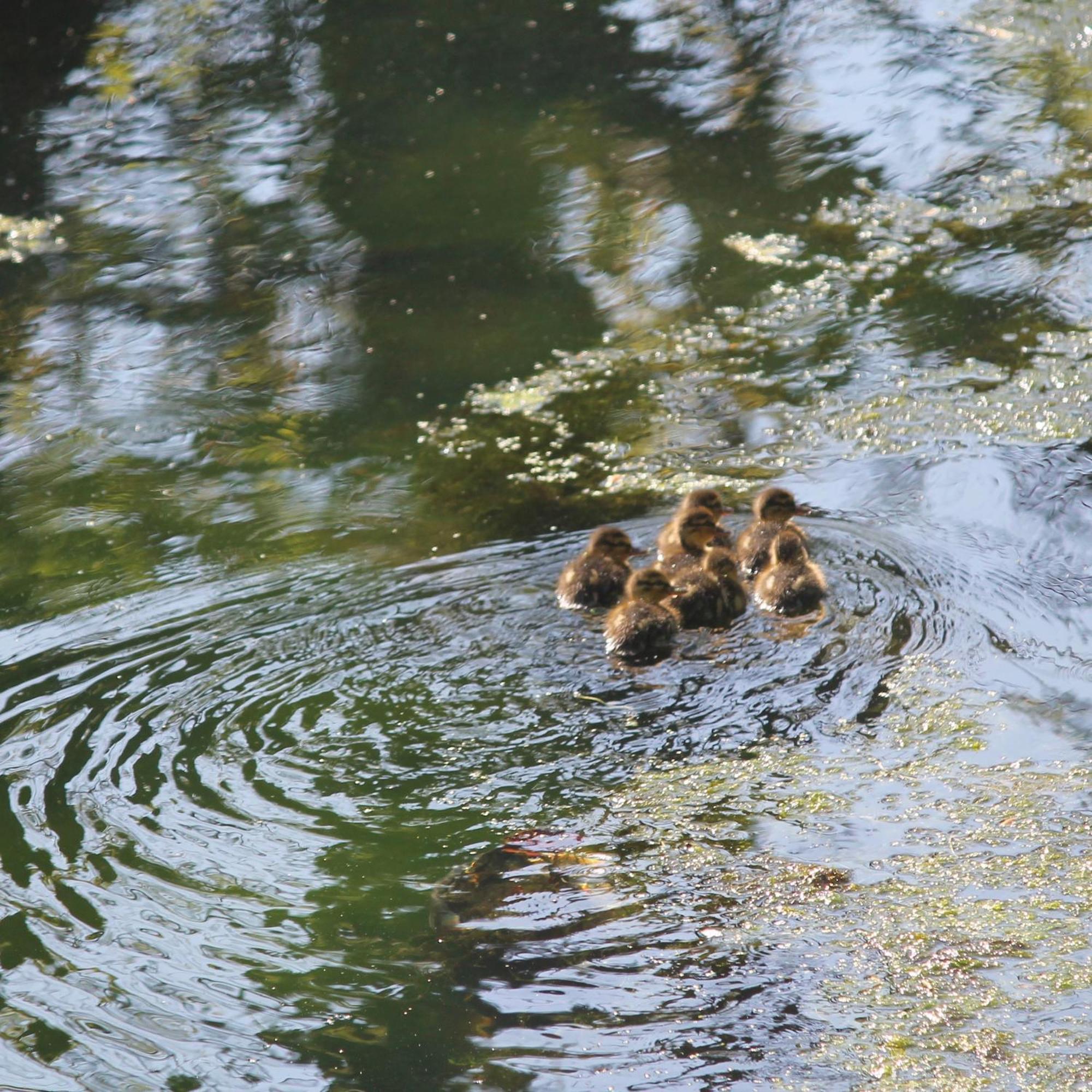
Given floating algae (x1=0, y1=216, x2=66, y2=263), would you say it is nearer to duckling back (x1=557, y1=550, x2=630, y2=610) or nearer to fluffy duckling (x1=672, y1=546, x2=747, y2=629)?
duckling back (x1=557, y1=550, x2=630, y2=610)

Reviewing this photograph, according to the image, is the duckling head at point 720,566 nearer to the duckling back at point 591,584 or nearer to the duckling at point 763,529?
the duckling at point 763,529

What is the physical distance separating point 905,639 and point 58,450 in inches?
140

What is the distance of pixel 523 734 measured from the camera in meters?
4.07

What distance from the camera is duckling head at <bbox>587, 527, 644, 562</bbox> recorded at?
16.3 feet

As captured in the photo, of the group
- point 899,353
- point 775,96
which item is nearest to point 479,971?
point 899,353

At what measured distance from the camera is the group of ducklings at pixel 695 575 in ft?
15.0

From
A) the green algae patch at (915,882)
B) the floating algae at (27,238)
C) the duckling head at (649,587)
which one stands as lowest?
the duckling head at (649,587)

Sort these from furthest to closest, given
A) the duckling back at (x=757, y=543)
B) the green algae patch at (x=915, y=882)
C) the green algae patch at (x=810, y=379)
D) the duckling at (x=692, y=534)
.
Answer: the green algae patch at (x=810, y=379) < the duckling at (x=692, y=534) < the duckling back at (x=757, y=543) < the green algae patch at (x=915, y=882)

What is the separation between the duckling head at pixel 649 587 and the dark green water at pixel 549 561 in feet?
0.61

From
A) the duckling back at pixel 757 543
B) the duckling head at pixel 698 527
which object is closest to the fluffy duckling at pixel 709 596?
the duckling back at pixel 757 543

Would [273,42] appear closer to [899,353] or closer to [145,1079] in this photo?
[899,353]

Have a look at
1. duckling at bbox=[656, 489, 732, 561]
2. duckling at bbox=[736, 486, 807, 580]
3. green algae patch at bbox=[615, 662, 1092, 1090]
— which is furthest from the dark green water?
duckling at bbox=[656, 489, 732, 561]

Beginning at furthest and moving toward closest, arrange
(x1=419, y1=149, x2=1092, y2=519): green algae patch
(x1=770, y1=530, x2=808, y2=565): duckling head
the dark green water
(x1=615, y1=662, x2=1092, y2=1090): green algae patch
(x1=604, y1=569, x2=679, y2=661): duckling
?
(x1=419, y1=149, x2=1092, y2=519): green algae patch → (x1=770, y1=530, x2=808, y2=565): duckling head → (x1=604, y1=569, x2=679, y2=661): duckling → the dark green water → (x1=615, y1=662, x2=1092, y2=1090): green algae patch

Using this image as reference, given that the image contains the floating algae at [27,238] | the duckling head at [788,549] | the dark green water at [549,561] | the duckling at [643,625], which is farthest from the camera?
the floating algae at [27,238]
